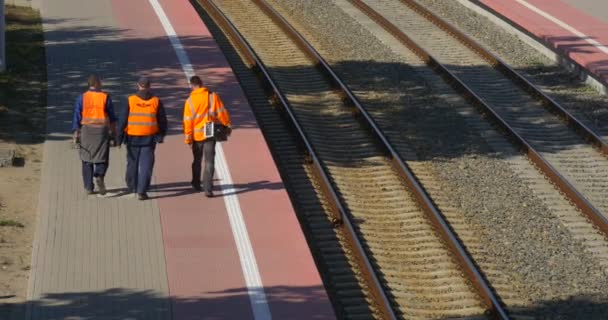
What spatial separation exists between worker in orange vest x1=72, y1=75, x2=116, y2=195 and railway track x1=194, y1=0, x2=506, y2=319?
2473mm

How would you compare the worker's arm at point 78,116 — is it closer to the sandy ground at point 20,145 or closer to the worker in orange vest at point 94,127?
the worker in orange vest at point 94,127

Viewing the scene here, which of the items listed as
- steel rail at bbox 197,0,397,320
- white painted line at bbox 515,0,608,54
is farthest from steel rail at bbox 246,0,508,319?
white painted line at bbox 515,0,608,54

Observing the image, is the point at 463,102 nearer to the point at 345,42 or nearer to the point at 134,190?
the point at 345,42

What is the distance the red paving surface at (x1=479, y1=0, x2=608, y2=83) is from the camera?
836 inches

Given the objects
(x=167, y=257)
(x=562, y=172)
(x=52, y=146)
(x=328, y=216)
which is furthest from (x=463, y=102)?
(x=167, y=257)

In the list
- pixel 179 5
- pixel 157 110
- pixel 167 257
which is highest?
pixel 157 110

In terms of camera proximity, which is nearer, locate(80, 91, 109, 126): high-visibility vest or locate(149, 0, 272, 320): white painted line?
locate(149, 0, 272, 320): white painted line

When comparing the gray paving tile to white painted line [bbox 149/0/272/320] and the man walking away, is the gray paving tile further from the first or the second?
white painted line [bbox 149/0/272/320]

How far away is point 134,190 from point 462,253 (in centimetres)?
366

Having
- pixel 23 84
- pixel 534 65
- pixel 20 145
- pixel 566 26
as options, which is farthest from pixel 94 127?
pixel 566 26

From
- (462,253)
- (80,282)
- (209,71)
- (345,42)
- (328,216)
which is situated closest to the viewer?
(80,282)

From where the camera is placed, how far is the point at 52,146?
14844 millimetres

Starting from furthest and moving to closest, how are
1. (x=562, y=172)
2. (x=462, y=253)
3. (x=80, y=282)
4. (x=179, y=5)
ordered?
1. (x=179, y=5)
2. (x=562, y=172)
3. (x=462, y=253)
4. (x=80, y=282)

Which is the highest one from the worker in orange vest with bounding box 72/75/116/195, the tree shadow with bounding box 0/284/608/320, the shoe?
the worker in orange vest with bounding box 72/75/116/195
